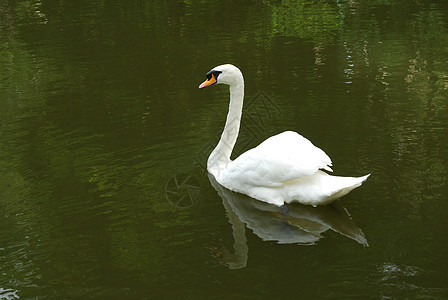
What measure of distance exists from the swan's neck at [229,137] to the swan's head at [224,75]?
2.6 inches

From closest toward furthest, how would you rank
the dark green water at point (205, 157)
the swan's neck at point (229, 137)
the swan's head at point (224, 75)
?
the dark green water at point (205, 157) < the swan's head at point (224, 75) < the swan's neck at point (229, 137)

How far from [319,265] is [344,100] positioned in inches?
193

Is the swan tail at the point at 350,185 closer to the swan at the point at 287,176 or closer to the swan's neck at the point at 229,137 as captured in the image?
the swan at the point at 287,176

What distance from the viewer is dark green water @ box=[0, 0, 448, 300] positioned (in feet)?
18.9

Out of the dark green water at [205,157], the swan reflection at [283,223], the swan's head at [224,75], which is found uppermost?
the swan's head at [224,75]

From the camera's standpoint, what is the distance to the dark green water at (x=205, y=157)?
5.76 m

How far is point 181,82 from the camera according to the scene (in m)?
11.8

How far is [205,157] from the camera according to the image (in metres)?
8.54

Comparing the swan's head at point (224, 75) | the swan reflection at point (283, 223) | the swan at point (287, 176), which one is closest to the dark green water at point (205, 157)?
the swan reflection at point (283, 223)

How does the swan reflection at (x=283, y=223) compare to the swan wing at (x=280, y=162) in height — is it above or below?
below

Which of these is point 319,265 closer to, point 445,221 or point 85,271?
point 445,221

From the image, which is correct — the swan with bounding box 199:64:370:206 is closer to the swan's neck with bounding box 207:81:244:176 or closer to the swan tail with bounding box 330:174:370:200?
the swan tail with bounding box 330:174:370:200

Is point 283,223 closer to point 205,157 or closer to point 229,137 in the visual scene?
point 229,137

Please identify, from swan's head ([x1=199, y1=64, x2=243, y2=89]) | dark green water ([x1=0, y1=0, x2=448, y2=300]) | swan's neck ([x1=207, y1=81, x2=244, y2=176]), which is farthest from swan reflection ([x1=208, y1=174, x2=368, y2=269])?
swan's head ([x1=199, y1=64, x2=243, y2=89])
